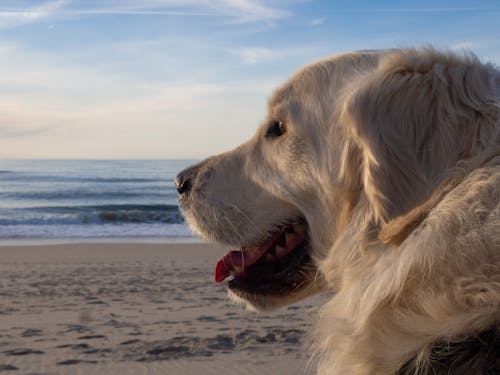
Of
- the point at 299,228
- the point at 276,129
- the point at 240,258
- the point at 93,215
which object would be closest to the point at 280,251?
the point at 299,228

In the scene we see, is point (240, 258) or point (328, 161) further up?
point (328, 161)

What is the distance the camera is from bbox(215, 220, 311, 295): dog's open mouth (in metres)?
2.85

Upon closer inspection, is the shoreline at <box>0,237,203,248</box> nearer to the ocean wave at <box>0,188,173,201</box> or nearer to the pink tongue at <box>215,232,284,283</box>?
the ocean wave at <box>0,188,173,201</box>

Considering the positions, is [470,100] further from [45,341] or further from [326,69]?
[45,341]

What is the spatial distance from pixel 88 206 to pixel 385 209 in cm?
2313

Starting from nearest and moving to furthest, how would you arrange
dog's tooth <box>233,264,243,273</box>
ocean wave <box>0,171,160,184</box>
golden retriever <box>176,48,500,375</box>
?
golden retriever <box>176,48,500,375</box> → dog's tooth <box>233,264,243,273</box> → ocean wave <box>0,171,160,184</box>

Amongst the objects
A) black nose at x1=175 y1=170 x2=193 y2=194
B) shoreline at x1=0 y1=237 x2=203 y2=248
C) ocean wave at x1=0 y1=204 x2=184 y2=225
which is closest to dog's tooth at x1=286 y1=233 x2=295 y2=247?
black nose at x1=175 y1=170 x2=193 y2=194

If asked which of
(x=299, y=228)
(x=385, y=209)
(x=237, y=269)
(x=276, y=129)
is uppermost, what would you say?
(x=276, y=129)

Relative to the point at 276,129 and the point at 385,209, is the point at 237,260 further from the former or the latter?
the point at 385,209

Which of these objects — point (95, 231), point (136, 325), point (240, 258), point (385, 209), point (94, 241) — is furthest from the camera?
point (95, 231)

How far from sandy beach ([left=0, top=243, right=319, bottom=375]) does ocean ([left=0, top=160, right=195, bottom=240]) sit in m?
6.32

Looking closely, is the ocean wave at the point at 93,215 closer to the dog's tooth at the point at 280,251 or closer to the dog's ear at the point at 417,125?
the dog's tooth at the point at 280,251

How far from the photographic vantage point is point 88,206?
958 inches

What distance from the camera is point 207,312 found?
7789 mm
